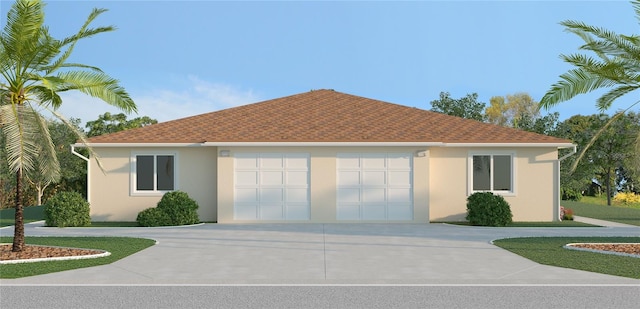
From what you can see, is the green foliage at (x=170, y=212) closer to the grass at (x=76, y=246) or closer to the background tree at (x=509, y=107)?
the grass at (x=76, y=246)

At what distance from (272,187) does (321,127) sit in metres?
2.85

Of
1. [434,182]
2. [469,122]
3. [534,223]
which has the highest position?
[469,122]

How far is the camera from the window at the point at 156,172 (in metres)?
21.1

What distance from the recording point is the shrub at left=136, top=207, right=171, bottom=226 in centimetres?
1902

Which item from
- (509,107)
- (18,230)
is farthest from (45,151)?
(509,107)

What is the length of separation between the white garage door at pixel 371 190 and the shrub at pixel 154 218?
5.60 meters

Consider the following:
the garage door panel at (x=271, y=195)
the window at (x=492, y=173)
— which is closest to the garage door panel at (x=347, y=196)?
the garage door panel at (x=271, y=195)

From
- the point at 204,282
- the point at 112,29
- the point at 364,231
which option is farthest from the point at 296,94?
the point at 204,282

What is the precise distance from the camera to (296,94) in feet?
85.1

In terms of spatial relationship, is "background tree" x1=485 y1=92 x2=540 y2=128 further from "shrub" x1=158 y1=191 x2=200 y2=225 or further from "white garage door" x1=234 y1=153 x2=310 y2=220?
"shrub" x1=158 y1=191 x2=200 y2=225

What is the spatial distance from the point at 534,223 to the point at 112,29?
1462 cm

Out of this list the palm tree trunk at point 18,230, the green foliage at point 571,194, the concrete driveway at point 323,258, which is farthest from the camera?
the green foliage at point 571,194
